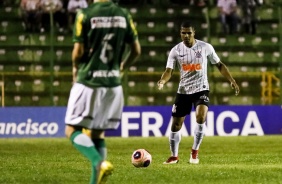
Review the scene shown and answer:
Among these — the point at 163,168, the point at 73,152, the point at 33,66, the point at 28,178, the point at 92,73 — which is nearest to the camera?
the point at 92,73

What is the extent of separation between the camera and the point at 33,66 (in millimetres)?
27484

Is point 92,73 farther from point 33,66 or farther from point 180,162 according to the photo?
point 33,66

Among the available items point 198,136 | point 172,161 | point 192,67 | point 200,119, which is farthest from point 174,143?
point 192,67

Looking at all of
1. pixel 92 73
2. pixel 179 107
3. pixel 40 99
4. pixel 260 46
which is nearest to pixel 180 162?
pixel 179 107

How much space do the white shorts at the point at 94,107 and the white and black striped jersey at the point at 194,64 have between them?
222 inches

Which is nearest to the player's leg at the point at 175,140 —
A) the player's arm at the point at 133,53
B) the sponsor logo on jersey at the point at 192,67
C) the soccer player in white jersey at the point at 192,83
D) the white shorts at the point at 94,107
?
the soccer player in white jersey at the point at 192,83

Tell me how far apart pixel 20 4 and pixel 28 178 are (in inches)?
683

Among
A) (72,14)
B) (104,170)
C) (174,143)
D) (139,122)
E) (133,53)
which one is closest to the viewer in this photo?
(104,170)

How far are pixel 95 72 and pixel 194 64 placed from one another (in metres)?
5.81

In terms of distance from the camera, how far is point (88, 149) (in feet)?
30.3

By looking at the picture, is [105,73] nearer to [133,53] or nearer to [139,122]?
[133,53]

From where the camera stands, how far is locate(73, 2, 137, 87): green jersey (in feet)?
30.4

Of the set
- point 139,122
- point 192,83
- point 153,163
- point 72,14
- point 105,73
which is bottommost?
point 139,122

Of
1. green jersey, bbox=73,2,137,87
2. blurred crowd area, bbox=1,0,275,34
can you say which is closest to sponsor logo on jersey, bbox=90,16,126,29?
green jersey, bbox=73,2,137,87
